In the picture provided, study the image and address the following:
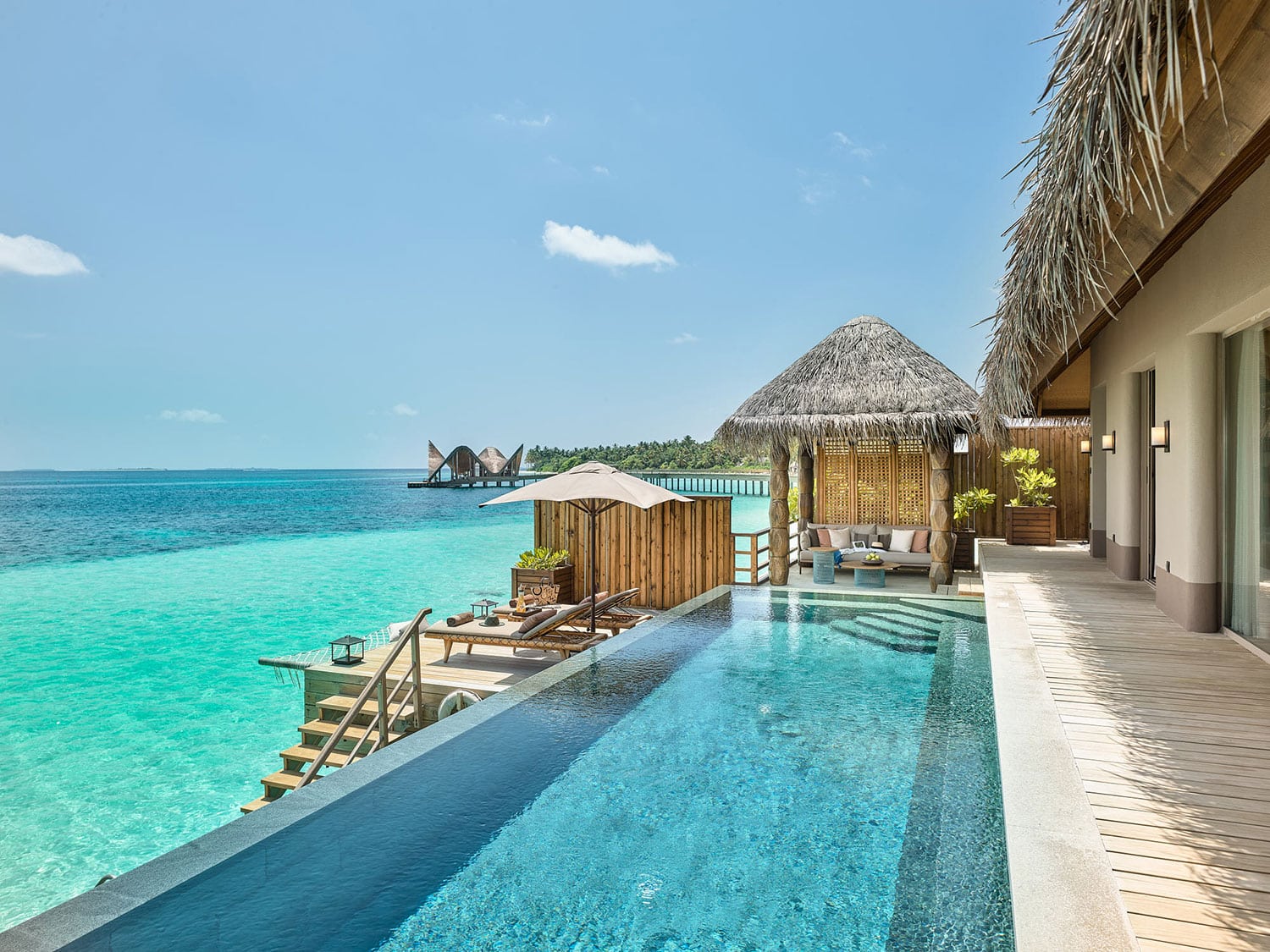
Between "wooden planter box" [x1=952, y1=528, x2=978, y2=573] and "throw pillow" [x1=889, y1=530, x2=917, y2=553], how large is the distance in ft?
2.22

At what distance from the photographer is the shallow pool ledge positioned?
79.3 inches

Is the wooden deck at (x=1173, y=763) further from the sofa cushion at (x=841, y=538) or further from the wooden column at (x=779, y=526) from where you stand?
the sofa cushion at (x=841, y=538)

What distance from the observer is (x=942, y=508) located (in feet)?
34.5

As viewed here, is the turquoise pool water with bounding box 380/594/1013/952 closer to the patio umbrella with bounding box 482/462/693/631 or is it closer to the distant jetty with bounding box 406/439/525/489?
the patio umbrella with bounding box 482/462/693/631

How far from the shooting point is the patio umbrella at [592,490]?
26.4 feet

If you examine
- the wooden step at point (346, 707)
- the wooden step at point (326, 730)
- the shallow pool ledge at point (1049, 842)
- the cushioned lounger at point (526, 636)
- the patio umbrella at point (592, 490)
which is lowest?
the wooden step at point (326, 730)

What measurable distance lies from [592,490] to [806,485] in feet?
23.0

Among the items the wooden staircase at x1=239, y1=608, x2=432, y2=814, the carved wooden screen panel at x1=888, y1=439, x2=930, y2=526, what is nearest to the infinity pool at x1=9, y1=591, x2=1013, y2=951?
the wooden staircase at x1=239, y1=608, x2=432, y2=814

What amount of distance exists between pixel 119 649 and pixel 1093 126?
1872 centimetres

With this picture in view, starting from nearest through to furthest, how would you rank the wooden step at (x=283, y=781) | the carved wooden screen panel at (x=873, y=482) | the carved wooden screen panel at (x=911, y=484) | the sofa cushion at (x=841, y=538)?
the wooden step at (x=283, y=781)
the sofa cushion at (x=841, y=538)
the carved wooden screen panel at (x=911, y=484)
the carved wooden screen panel at (x=873, y=482)

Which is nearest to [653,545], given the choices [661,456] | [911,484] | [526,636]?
[526,636]

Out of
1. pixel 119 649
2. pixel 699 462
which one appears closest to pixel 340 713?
pixel 119 649

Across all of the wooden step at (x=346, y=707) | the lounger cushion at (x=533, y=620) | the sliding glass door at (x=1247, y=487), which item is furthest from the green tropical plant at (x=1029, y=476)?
the wooden step at (x=346, y=707)

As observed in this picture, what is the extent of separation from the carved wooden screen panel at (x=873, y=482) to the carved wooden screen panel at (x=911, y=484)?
16cm
